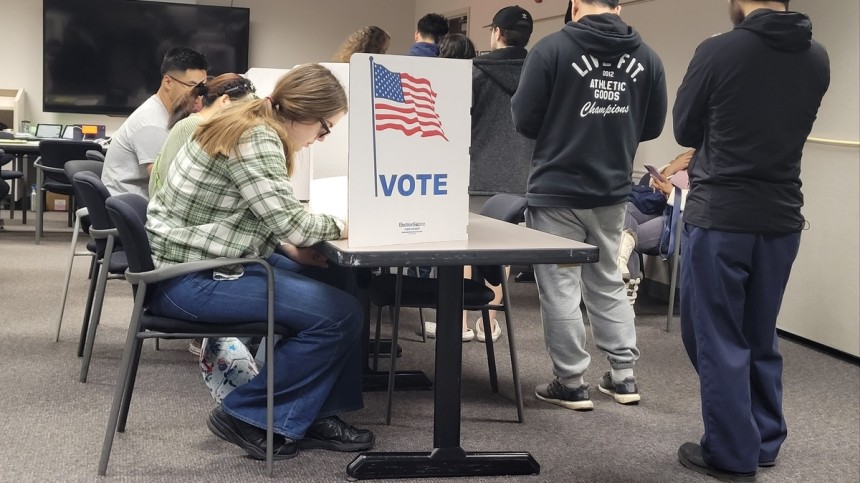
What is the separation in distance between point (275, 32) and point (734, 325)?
7648 millimetres

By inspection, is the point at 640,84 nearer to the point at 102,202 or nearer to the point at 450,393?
the point at 450,393

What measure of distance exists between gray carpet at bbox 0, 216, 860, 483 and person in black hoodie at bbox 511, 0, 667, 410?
0.25 m

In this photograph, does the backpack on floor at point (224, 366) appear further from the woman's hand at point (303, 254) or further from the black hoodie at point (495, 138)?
the black hoodie at point (495, 138)

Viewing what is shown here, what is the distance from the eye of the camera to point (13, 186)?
7.87 m

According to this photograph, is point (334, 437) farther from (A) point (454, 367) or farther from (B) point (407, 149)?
(B) point (407, 149)

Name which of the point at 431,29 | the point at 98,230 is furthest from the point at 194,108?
the point at 431,29

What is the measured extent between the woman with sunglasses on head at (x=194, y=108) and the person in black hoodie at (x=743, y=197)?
4.14 ft

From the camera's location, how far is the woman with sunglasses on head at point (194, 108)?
9.30 ft

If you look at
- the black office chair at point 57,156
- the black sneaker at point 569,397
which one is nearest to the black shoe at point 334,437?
the black sneaker at point 569,397

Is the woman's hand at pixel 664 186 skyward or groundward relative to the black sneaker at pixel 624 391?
skyward

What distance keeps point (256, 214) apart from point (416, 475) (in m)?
0.78

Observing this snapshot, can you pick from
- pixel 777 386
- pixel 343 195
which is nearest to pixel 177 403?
pixel 343 195

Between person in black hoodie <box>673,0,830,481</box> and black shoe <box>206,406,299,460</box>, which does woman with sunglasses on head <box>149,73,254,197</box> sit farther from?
person in black hoodie <box>673,0,830,481</box>

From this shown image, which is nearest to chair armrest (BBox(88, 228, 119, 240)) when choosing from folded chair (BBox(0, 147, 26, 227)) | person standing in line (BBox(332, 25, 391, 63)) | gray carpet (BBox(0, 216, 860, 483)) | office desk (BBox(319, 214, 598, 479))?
gray carpet (BBox(0, 216, 860, 483))
